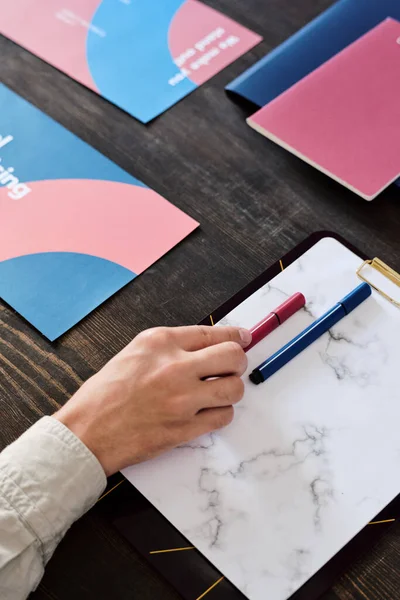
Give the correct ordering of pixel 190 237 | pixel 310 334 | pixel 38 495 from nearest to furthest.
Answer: pixel 38 495, pixel 310 334, pixel 190 237

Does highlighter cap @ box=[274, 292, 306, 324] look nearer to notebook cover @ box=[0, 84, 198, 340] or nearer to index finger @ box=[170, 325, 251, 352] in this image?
index finger @ box=[170, 325, 251, 352]

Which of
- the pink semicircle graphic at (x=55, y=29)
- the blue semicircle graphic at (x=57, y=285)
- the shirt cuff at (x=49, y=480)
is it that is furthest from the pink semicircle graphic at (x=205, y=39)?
the shirt cuff at (x=49, y=480)

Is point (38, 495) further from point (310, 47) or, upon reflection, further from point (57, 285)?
point (310, 47)

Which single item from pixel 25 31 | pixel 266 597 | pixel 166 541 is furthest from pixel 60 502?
pixel 25 31

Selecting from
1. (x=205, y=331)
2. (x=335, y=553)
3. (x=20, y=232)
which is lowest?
(x=335, y=553)

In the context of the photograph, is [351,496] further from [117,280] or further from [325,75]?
[325,75]

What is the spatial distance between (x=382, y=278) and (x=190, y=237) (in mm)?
246

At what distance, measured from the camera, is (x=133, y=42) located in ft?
3.55

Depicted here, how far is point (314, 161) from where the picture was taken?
90 cm

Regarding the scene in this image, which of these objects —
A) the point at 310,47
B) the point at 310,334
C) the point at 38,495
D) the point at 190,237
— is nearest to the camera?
the point at 38,495

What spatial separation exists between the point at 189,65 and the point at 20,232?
1.26 feet

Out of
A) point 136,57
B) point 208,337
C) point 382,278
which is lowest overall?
point 382,278

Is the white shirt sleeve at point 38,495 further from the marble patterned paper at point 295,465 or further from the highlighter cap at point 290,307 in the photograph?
the highlighter cap at point 290,307

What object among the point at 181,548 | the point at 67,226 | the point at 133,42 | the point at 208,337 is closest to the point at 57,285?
the point at 67,226
